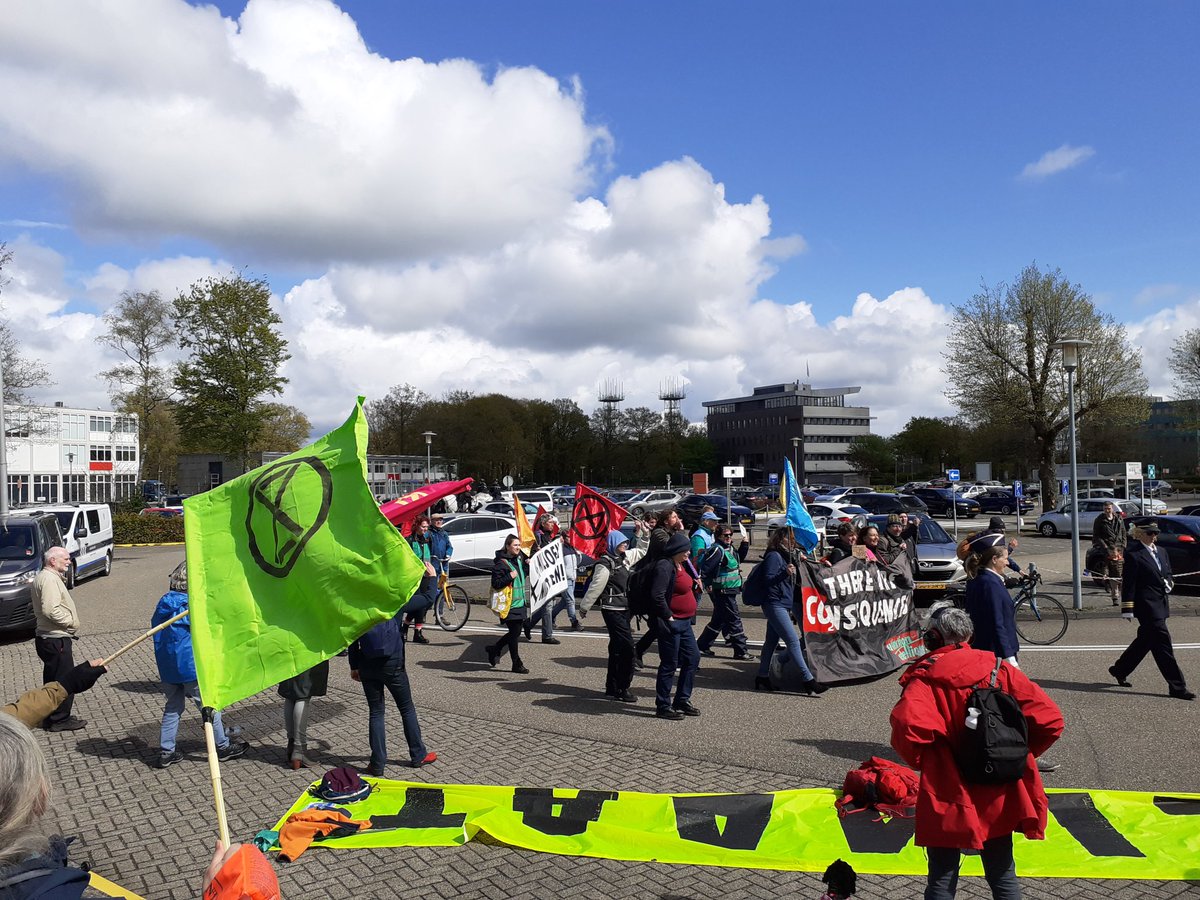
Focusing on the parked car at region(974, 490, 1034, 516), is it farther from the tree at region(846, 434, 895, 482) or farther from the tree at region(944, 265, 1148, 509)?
the tree at region(846, 434, 895, 482)

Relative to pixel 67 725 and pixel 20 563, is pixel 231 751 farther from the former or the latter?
pixel 20 563

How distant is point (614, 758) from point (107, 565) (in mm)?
21488

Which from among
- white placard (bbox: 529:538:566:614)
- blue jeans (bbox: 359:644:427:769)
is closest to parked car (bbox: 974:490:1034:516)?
white placard (bbox: 529:538:566:614)

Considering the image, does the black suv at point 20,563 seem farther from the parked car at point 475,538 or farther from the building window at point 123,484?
the building window at point 123,484

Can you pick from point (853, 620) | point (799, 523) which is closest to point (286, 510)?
point (853, 620)

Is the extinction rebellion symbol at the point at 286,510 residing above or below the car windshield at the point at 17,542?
above

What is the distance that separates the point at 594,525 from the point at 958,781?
11277 mm

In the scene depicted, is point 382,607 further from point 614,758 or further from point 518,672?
point 518,672

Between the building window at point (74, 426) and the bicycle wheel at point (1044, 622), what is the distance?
7699 centimetres

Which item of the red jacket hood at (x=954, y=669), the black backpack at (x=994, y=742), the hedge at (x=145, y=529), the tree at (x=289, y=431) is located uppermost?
the tree at (x=289, y=431)

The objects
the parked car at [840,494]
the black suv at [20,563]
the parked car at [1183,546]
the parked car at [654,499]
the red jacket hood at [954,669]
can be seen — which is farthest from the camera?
the parked car at [654,499]

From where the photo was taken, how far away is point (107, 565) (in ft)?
79.5

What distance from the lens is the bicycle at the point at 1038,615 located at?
1262cm

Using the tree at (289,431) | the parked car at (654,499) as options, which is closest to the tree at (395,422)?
the tree at (289,431)
